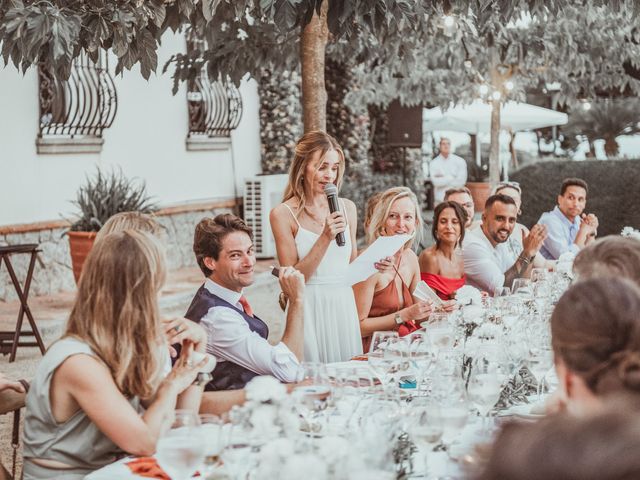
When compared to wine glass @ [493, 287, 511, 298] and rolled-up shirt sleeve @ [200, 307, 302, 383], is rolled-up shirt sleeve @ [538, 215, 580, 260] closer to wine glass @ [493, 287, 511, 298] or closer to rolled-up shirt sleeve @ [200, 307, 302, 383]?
wine glass @ [493, 287, 511, 298]

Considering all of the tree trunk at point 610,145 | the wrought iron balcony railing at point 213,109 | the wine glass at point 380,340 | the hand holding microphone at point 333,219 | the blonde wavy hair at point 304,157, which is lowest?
the wine glass at point 380,340

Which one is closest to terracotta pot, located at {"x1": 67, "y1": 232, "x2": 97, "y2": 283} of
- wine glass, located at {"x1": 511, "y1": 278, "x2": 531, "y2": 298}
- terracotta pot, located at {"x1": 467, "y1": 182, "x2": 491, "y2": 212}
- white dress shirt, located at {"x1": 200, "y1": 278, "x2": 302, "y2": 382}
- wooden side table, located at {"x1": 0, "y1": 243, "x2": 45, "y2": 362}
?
wooden side table, located at {"x1": 0, "y1": 243, "x2": 45, "y2": 362}

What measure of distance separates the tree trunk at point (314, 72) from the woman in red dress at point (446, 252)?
1030 mm

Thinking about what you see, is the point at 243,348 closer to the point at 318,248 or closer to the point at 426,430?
the point at 318,248

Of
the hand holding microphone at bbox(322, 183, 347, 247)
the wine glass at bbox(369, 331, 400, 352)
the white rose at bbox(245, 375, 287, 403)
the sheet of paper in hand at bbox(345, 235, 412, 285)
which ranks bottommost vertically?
the wine glass at bbox(369, 331, 400, 352)

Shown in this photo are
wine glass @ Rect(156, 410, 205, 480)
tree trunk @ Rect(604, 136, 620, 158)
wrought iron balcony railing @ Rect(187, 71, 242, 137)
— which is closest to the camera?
wine glass @ Rect(156, 410, 205, 480)

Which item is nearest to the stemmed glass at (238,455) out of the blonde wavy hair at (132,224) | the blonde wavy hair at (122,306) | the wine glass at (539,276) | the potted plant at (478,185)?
the blonde wavy hair at (122,306)

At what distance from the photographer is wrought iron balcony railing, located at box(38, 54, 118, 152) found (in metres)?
10.0

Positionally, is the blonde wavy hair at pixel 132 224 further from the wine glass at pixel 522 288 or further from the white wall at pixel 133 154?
the white wall at pixel 133 154

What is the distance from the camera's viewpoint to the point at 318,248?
461cm

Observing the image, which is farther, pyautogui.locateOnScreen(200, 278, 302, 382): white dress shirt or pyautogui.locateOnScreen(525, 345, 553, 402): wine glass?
pyautogui.locateOnScreen(200, 278, 302, 382): white dress shirt

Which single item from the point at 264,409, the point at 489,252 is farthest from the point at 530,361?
the point at 489,252

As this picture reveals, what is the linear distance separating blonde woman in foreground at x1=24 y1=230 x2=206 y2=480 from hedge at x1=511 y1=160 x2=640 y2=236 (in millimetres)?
11329

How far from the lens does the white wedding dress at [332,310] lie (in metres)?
4.89
